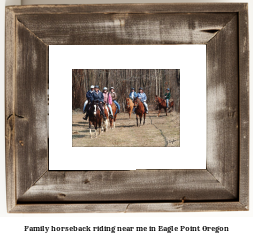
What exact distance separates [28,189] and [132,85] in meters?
0.43

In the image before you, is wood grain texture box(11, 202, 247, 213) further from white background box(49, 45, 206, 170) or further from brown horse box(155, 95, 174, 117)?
brown horse box(155, 95, 174, 117)

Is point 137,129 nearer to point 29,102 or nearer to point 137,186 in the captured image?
point 137,186

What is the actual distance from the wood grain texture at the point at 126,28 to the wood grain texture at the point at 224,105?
40 mm

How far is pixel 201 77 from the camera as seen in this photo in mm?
634

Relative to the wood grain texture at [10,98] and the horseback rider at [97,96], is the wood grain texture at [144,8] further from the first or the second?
the horseback rider at [97,96]

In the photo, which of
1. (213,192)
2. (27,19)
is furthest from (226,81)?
(27,19)

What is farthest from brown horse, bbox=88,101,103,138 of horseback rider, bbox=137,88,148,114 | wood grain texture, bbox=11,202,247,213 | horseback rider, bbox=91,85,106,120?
wood grain texture, bbox=11,202,247,213

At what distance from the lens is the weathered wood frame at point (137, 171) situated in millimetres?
619

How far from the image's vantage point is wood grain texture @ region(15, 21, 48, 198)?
2.07 ft

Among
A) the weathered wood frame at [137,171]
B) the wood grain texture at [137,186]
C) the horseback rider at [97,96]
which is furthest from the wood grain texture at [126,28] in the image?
the wood grain texture at [137,186]

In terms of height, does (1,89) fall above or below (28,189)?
above

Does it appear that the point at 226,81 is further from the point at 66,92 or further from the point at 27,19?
the point at 27,19
